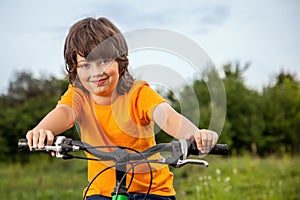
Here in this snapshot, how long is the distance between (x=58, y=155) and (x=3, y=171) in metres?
9.67

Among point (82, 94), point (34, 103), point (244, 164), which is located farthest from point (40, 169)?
point (82, 94)

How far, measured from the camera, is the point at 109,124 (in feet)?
9.41

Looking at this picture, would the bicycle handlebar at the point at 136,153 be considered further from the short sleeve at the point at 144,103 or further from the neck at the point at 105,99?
the neck at the point at 105,99

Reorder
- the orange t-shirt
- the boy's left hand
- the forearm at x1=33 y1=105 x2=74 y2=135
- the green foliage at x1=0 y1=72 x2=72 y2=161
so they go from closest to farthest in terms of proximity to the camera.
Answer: the boy's left hand
the forearm at x1=33 y1=105 x2=74 y2=135
the orange t-shirt
the green foliage at x1=0 y1=72 x2=72 y2=161

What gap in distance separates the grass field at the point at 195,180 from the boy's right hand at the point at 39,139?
170 inches

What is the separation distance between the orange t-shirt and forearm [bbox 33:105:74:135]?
0.06 meters

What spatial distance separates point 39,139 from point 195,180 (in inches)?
271

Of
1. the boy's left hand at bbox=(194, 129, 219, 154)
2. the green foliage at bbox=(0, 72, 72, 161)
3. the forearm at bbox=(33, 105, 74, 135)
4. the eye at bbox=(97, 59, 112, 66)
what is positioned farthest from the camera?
the green foliage at bbox=(0, 72, 72, 161)

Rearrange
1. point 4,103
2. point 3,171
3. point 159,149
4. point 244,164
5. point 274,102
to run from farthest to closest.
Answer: point 274,102 → point 4,103 → point 3,171 → point 244,164 → point 159,149

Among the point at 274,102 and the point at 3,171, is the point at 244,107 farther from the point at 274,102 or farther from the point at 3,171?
the point at 3,171

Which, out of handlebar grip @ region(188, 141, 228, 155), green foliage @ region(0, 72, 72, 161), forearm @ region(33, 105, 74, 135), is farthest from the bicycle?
green foliage @ region(0, 72, 72, 161)

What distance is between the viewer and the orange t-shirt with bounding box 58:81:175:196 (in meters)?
2.85

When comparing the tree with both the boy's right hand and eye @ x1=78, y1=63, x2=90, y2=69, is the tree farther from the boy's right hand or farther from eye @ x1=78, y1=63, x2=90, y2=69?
the boy's right hand

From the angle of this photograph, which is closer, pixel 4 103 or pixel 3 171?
pixel 3 171
